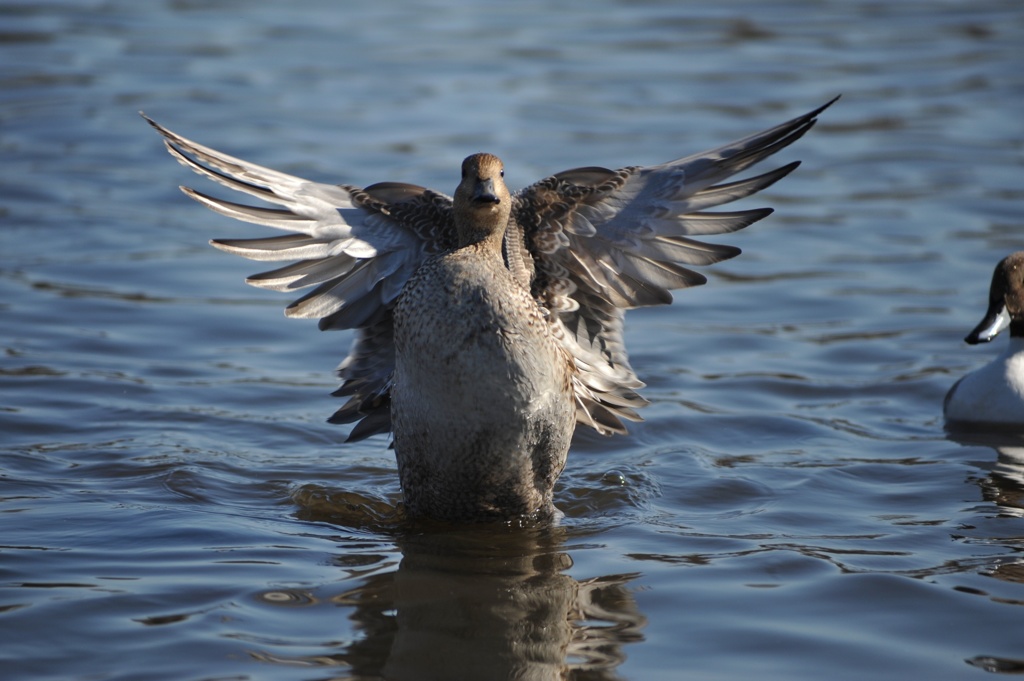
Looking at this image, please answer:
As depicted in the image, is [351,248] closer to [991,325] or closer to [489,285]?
[489,285]

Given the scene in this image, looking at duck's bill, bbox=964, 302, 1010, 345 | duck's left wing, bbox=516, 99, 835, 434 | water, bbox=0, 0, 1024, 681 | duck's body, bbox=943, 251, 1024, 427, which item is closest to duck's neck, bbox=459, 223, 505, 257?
duck's left wing, bbox=516, 99, 835, 434

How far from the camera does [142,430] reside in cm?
684

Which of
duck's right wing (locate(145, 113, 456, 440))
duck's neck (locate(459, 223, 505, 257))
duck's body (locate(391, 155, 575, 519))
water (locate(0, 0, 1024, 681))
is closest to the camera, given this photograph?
water (locate(0, 0, 1024, 681))

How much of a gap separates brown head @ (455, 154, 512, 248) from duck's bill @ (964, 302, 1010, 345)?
135 inches

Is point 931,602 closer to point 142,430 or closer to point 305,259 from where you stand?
point 305,259

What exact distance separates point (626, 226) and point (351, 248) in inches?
46.6

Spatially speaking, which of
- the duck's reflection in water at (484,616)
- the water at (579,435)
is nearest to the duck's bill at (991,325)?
the water at (579,435)

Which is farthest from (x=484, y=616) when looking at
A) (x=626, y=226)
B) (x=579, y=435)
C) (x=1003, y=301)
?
(x=1003, y=301)

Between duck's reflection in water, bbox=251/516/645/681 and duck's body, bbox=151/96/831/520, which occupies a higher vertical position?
duck's body, bbox=151/96/831/520

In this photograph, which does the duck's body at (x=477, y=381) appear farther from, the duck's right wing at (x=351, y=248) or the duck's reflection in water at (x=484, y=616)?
Result: the duck's right wing at (x=351, y=248)

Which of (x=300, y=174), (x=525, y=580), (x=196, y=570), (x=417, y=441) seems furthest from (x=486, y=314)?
(x=300, y=174)

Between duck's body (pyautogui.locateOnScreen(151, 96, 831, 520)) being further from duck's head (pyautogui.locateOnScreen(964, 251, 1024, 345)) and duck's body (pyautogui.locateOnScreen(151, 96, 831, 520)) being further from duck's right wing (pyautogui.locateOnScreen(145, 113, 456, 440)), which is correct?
duck's head (pyautogui.locateOnScreen(964, 251, 1024, 345))

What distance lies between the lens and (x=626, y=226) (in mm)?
5895

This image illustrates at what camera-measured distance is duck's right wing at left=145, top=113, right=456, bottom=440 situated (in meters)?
5.65
